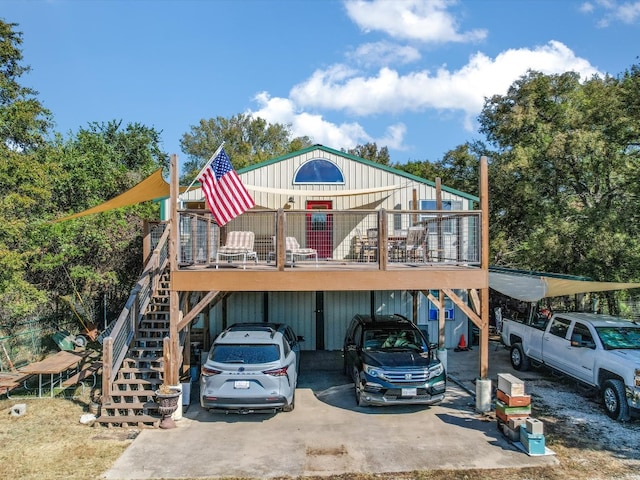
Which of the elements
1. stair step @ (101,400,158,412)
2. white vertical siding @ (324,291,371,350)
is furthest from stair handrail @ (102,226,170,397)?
white vertical siding @ (324,291,371,350)

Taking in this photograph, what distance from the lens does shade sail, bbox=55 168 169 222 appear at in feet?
35.4

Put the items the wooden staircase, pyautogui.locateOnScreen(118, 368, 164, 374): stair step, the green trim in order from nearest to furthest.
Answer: the wooden staircase → pyautogui.locateOnScreen(118, 368, 164, 374): stair step → the green trim

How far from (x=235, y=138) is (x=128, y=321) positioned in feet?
122

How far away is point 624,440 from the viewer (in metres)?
7.27

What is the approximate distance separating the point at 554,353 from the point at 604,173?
6.92m

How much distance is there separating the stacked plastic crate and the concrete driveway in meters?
0.16

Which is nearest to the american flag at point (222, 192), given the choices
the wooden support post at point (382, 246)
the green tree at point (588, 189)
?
the wooden support post at point (382, 246)

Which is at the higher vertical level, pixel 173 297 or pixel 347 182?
pixel 347 182

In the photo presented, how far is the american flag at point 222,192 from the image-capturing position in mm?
8102

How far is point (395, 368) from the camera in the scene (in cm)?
814

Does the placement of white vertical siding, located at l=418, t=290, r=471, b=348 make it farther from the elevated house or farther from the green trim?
the green trim

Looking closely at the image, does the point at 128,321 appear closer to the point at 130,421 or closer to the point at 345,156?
the point at 130,421

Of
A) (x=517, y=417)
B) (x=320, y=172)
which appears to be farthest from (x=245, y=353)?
(x=320, y=172)

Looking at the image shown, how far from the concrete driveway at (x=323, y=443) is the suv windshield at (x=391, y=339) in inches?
47.1
